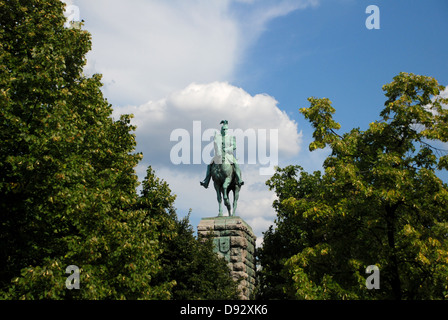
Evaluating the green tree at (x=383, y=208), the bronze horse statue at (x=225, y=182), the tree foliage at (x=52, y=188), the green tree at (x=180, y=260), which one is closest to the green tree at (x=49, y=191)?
the tree foliage at (x=52, y=188)

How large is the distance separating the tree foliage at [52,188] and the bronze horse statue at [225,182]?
23.2 feet

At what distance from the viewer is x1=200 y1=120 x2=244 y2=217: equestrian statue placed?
70.1ft

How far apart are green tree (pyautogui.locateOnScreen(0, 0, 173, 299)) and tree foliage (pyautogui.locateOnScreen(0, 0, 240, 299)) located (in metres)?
0.03

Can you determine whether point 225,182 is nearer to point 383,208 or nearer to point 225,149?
point 225,149

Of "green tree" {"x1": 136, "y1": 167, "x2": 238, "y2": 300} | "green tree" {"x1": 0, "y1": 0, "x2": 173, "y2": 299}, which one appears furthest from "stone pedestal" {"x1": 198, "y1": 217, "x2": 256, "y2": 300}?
"green tree" {"x1": 0, "y1": 0, "x2": 173, "y2": 299}

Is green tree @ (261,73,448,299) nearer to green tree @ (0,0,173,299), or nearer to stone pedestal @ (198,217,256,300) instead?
green tree @ (0,0,173,299)

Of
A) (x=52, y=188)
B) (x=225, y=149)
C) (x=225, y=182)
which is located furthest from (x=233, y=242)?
(x=52, y=188)

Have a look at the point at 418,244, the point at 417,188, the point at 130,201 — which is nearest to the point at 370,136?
the point at 417,188

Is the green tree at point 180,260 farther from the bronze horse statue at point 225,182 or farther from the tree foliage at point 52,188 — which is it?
the bronze horse statue at point 225,182

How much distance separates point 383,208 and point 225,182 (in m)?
10.1

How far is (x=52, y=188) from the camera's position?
35.7ft

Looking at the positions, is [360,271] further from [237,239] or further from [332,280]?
[237,239]

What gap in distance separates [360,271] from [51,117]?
951 centimetres

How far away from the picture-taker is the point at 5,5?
13656mm
